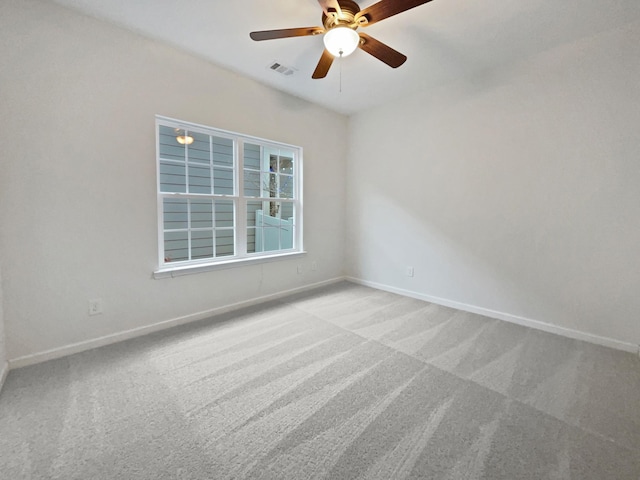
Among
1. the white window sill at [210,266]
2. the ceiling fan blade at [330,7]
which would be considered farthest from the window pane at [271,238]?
the ceiling fan blade at [330,7]

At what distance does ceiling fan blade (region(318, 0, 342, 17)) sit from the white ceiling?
340 millimetres

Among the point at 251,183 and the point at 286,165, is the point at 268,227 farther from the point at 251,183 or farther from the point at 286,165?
the point at 286,165

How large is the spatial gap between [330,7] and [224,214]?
8.13 feet

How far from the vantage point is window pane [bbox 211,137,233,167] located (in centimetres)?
320

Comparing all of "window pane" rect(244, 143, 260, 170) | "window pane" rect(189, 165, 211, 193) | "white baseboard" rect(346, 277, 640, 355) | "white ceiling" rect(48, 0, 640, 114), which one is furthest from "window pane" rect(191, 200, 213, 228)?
"white baseboard" rect(346, 277, 640, 355)

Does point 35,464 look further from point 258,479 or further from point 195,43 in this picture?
point 195,43

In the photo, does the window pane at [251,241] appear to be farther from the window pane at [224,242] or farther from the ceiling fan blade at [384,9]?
the ceiling fan blade at [384,9]

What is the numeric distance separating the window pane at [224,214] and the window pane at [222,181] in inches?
5.4

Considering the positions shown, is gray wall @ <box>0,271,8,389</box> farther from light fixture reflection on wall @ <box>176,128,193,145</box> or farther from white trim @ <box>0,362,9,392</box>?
light fixture reflection on wall @ <box>176,128,193,145</box>

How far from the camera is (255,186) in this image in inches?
138

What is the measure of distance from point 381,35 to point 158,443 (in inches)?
129

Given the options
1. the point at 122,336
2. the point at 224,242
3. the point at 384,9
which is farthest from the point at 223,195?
the point at 384,9

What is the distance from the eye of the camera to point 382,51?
6.89 feet

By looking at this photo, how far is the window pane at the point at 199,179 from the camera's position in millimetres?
3086
